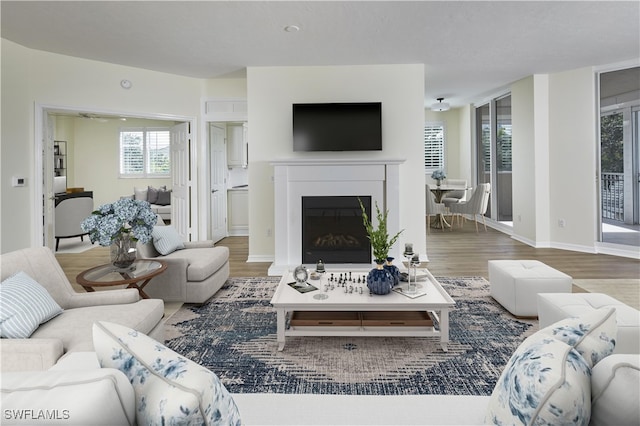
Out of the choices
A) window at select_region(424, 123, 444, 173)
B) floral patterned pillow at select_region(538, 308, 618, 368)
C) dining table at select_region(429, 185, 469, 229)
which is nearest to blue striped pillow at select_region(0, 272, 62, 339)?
floral patterned pillow at select_region(538, 308, 618, 368)

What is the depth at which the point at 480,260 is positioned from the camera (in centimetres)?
523

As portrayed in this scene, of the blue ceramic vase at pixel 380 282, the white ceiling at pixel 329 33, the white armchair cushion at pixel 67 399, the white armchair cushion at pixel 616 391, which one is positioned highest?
the white ceiling at pixel 329 33

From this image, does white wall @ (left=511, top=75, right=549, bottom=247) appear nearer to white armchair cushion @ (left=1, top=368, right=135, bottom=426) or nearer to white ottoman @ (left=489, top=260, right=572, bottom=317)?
white ottoman @ (left=489, top=260, right=572, bottom=317)

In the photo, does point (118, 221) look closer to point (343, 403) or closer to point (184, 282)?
point (184, 282)

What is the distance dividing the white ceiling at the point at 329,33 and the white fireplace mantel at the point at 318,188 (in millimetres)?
1349

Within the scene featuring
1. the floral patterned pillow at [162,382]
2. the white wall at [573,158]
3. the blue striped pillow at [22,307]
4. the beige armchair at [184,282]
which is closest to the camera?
the floral patterned pillow at [162,382]

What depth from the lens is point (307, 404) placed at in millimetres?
1422

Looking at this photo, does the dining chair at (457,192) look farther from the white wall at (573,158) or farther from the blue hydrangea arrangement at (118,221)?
the blue hydrangea arrangement at (118,221)

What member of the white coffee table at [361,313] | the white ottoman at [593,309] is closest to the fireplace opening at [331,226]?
the white coffee table at [361,313]

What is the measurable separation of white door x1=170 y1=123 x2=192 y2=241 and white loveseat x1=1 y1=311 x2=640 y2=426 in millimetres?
4783

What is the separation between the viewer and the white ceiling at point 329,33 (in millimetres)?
3469

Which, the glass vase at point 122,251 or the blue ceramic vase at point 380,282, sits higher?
the glass vase at point 122,251

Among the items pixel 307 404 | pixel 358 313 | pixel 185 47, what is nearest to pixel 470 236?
pixel 358 313

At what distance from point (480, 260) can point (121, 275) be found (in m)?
4.26
